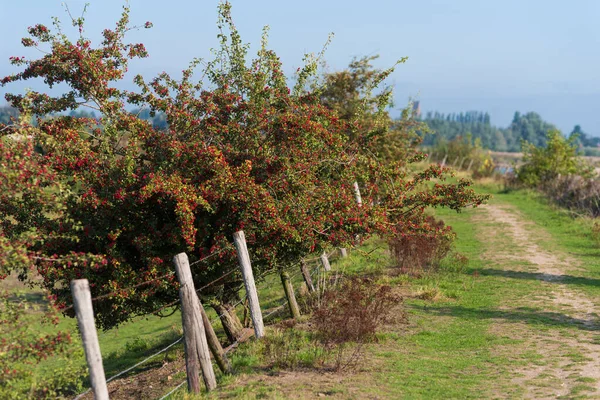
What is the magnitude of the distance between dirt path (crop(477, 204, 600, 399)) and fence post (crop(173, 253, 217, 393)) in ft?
13.9

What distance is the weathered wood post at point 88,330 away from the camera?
6754 millimetres

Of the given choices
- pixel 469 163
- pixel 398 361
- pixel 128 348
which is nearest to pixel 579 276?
pixel 398 361

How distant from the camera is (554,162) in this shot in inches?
1606

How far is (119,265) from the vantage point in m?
10.2

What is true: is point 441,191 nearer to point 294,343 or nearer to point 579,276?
point 294,343

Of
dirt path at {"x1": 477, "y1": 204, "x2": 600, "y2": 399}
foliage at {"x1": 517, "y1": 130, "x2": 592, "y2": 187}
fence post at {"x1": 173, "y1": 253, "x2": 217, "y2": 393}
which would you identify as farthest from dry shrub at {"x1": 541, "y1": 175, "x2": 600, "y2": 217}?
fence post at {"x1": 173, "y1": 253, "x2": 217, "y2": 393}

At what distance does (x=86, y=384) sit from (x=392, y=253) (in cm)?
835

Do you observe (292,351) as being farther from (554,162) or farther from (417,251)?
(554,162)

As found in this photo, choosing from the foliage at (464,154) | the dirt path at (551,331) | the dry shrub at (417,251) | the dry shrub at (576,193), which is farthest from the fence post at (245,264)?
the foliage at (464,154)

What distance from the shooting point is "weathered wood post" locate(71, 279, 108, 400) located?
22.2ft

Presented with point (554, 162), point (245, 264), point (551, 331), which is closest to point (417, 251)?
point (551, 331)

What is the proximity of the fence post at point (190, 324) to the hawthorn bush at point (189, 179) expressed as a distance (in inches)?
33.8

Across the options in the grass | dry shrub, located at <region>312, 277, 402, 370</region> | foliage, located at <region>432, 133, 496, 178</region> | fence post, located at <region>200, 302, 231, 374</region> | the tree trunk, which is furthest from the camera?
foliage, located at <region>432, 133, 496, 178</region>

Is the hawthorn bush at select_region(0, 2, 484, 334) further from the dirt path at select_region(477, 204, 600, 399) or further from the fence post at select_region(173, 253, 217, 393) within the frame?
the dirt path at select_region(477, 204, 600, 399)
